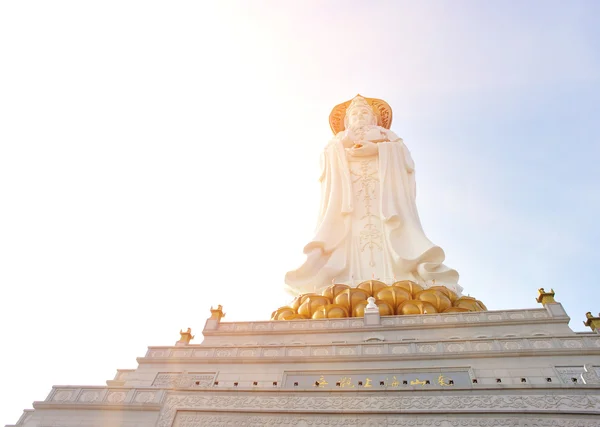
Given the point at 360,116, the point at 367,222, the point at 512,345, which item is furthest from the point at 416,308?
the point at 360,116

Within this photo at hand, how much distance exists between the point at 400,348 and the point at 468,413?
1.95 metres

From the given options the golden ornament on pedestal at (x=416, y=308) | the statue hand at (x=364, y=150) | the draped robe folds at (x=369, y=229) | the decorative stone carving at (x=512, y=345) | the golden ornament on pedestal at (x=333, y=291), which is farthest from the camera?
the statue hand at (x=364, y=150)

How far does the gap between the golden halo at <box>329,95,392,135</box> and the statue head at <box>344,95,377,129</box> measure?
52 centimetres

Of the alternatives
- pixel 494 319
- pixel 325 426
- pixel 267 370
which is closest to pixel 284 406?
pixel 325 426

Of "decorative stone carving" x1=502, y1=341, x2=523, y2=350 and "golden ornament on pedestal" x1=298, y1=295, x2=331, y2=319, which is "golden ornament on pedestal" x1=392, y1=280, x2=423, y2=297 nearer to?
"golden ornament on pedestal" x1=298, y1=295, x2=331, y2=319

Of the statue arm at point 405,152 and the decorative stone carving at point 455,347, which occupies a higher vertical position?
the statue arm at point 405,152

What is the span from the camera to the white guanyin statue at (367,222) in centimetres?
1333

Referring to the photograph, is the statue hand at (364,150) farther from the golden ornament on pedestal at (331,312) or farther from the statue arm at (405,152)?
the golden ornament on pedestal at (331,312)

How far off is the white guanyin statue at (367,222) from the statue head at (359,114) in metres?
0.06

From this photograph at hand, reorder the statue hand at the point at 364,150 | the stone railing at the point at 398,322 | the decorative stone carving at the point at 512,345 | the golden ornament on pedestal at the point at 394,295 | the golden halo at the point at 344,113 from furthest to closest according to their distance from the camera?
1. the golden halo at the point at 344,113
2. the statue hand at the point at 364,150
3. the golden ornament on pedestal at the point at 394,295
4. the stone railing at the point at 398,322
5. the decorative stone carving at the point at 512,345

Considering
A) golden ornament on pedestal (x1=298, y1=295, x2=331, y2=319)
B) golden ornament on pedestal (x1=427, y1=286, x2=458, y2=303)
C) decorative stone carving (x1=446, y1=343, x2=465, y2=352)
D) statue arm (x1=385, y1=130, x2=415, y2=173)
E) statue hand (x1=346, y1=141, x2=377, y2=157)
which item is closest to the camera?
decorative stone carving (x1=446, y1=343, x2=465, y2=352)

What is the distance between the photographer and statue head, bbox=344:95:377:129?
19.3 metres

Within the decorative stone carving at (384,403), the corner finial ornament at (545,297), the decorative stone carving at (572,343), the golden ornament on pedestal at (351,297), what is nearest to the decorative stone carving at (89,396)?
the decorative stone carving at (384,403)

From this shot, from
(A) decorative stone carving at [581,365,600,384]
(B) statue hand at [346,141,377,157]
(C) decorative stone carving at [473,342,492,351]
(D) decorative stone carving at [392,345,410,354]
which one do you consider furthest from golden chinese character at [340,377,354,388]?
(B) statue hand at [346,141,377,157]
